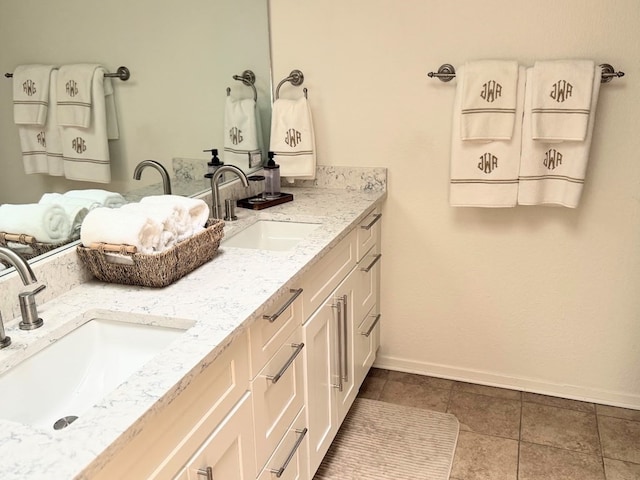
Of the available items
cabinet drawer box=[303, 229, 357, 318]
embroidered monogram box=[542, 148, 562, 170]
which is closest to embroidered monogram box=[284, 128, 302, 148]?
cabinet drawer box=[303, 229, 357, 318]

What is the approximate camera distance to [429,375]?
278 centimetres

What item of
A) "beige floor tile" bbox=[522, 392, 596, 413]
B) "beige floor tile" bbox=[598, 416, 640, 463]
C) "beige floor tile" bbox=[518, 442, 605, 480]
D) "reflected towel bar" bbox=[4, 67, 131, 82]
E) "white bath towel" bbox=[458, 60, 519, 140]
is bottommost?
"beige floor tile" bbox=[518, 442, 605, 480]

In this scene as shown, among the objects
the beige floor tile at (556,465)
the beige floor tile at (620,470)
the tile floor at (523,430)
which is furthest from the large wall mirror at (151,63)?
the beige floor tile at (620,470)

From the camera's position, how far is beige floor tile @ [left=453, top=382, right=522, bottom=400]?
262 cm

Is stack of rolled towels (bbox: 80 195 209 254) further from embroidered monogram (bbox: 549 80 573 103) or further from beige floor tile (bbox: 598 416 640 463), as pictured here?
beige floor tile (bbox: 598 416 640 463)

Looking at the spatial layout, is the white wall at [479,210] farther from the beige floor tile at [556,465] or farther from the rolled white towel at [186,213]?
the rolled white towel at [186,213]

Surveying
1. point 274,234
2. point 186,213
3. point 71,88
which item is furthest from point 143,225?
point 274,234

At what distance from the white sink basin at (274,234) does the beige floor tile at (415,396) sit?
90cm

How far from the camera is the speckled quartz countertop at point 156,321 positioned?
896mm

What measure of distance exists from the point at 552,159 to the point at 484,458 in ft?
3.82

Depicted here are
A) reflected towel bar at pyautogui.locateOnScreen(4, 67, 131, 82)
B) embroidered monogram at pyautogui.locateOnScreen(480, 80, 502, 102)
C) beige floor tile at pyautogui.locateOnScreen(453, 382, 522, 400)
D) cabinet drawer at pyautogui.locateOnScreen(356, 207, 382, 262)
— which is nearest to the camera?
reflected towel bar at pyautogui.locateOnScreen(4, 67, 131, 82)

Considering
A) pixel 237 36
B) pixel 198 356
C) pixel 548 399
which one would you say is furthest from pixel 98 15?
pixel 548 399

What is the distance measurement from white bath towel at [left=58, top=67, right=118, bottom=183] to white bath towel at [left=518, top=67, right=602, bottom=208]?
1.48m

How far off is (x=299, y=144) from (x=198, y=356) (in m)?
1.53
